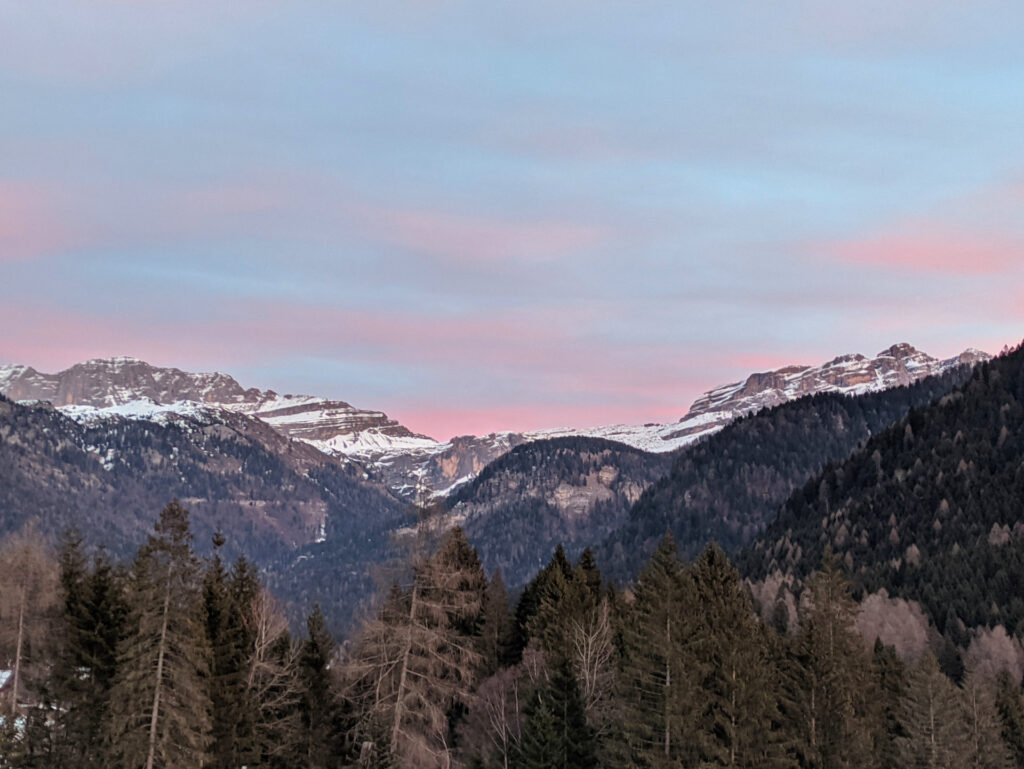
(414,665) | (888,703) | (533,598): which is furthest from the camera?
(533,598)

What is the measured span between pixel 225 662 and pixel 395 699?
43.5 ft

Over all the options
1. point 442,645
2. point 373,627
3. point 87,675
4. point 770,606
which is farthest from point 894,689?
Result: point 770,606

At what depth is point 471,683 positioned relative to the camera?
2611 inches

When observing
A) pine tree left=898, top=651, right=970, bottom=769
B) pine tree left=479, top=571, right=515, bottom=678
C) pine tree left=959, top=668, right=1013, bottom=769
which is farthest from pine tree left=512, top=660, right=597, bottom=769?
pine tree left=959, top=668, right=1013, bottom=769

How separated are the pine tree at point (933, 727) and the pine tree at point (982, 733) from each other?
4355 millimetres

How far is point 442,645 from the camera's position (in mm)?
66938

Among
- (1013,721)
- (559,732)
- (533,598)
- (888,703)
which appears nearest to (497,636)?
(533,598)

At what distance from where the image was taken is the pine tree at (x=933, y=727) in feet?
244

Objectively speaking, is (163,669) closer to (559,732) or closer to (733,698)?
(559,732)

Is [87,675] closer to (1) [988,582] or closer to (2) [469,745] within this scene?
(2) [469,745]

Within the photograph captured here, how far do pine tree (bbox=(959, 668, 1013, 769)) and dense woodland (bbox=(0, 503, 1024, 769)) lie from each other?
25cm

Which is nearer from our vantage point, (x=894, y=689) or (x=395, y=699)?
(x=395, y=699)

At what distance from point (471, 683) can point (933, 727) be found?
33.6 metres

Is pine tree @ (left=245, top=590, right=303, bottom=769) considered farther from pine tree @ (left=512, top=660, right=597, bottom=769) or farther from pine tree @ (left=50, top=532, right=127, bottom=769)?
pine tree @ (left=512, top=660, right=597, bottom=769)
